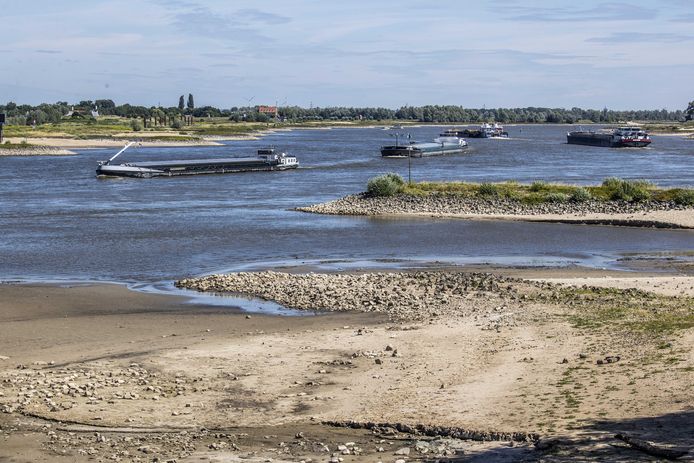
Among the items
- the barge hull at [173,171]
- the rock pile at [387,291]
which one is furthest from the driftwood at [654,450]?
the barge hull at [173,171]

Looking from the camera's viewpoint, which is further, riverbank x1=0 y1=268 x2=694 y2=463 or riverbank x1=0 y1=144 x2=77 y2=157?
riverbank x1=0 y1=144 x2=77 y2=157

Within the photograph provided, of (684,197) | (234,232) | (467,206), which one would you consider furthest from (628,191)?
(234,232)

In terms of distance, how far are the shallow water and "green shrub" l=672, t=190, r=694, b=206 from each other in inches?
370

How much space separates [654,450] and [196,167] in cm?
8784

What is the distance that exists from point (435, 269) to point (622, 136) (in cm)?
12829

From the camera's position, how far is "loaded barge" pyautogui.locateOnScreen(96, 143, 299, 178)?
304ft

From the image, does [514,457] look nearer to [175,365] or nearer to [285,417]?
[285,417]

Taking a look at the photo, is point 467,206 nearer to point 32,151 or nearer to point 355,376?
point 355,376

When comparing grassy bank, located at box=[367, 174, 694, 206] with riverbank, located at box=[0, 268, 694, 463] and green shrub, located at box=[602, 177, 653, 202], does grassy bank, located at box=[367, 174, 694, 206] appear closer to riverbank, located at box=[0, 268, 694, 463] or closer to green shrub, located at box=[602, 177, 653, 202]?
green shrub, located at box=[602, 177, 653, 202]

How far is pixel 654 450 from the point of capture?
13922mm

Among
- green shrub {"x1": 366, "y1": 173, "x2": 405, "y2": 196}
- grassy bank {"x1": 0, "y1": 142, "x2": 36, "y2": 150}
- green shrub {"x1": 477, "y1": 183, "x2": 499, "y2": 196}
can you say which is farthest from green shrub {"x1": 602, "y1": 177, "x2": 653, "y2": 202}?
grassy bank {"x1": 0, "y1": 142, "x2": 36, "y2": 150}

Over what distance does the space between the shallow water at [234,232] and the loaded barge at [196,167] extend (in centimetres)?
333

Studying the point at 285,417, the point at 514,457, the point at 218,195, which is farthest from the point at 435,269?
the point at 218,195

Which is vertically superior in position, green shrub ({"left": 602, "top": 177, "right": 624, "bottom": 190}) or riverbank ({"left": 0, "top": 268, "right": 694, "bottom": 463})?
green shrub ({"left": 602, "top": 177, "right": 624, "bottom": 190})
